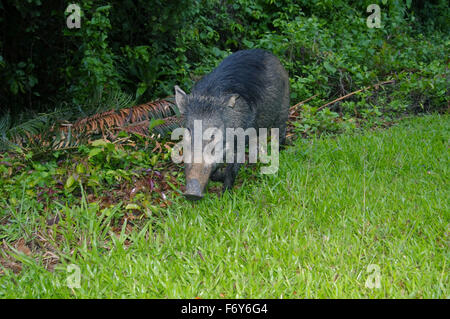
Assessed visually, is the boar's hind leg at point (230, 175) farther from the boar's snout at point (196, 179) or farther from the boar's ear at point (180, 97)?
the boar's ear at point (180, 97)

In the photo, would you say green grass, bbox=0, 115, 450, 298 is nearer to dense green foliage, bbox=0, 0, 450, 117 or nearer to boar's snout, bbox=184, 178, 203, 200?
boar's snout, bbox=184, 178, 203, 200

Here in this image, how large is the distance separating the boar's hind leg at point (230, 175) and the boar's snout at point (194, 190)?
2.15 ft

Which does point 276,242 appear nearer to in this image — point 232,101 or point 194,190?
point 194,190

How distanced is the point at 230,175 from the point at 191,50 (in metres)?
3.46

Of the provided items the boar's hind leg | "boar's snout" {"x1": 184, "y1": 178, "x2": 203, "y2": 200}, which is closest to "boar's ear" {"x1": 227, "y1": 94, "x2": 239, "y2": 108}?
the boar's hind leg

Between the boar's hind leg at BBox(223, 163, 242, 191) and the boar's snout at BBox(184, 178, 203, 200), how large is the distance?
657 millimetres

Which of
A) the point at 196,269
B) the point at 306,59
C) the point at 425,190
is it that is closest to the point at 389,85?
the point at 306,59

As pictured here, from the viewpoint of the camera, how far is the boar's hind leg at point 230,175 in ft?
12.8

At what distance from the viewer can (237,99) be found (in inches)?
157

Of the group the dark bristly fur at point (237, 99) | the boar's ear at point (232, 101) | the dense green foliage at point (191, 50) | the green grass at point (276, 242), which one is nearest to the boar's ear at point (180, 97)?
the dark bristly fur at point (237, 99)

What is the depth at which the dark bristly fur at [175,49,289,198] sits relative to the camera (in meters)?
3.68

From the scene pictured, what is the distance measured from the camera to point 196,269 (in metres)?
2.73

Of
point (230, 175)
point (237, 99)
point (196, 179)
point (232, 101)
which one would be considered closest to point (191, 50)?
point (237, 99)
